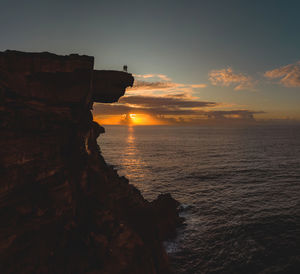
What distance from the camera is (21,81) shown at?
16078mm

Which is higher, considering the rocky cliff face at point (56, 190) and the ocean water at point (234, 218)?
the rocky cliff face at point (56, 190)

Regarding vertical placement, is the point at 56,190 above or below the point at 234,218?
above

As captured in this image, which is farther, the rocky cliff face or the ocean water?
the ocean water

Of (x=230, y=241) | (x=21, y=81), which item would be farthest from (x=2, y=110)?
(x=230, y=241)

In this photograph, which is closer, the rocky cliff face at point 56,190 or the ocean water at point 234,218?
the rocky cliff face at point 56,190

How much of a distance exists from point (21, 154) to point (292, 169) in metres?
76.7

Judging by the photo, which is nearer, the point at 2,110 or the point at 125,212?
the point at 2,110

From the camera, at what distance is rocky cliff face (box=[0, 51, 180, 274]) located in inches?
531

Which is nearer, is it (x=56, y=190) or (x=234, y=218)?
(x=56, y=190)

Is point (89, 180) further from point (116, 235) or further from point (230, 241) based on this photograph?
point (230, 241)

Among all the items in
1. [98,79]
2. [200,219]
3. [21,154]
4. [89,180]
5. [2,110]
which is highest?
[98,79]

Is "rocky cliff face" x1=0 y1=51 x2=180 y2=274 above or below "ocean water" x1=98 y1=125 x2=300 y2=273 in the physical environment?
above

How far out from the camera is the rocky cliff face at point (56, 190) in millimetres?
13484

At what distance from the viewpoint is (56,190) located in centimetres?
1566
